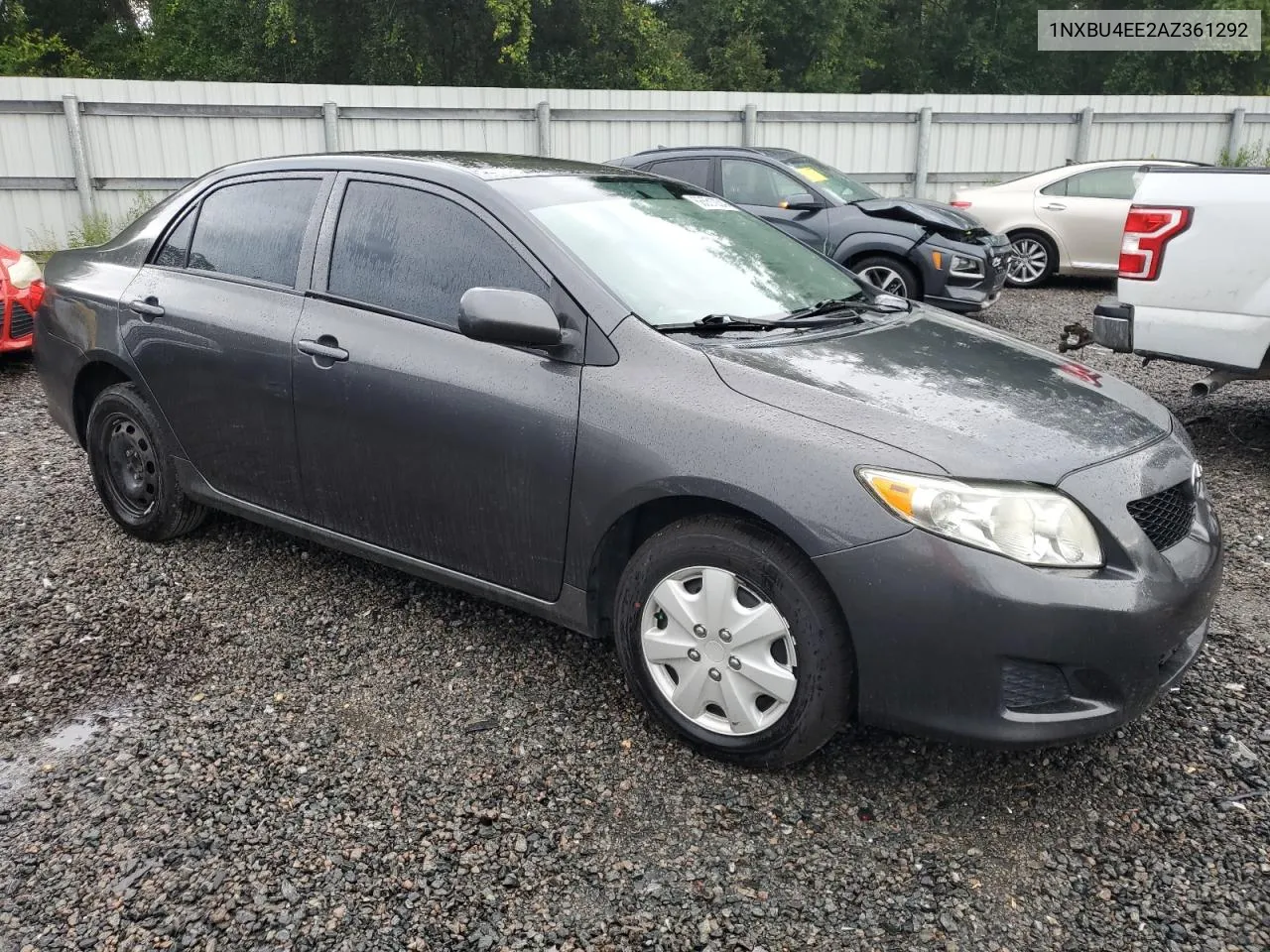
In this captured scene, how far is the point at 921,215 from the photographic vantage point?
9344mm

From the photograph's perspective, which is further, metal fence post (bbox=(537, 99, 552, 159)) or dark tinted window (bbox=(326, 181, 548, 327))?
metal fence post (bbox=(537, 99, 552, 159))

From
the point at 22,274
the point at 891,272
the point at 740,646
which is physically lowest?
the point at 891,272

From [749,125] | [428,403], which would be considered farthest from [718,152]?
[428,403]

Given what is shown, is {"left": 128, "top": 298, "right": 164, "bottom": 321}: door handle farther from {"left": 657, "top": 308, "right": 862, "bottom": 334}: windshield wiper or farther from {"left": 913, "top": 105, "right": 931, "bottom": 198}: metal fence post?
{"left": 913, "top": 105, "right": 931, "bottom": 198}: metal fence post

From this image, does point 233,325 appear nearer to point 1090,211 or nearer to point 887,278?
point 887,278

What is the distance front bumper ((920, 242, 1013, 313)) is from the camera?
29.9ft

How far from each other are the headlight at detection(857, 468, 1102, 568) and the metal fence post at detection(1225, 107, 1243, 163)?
17.2 meters

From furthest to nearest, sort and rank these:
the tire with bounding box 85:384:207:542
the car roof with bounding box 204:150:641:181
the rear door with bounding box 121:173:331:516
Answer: the tire with bounding box 85:384:207:542 < the rear door with bounding box 121:173:331:516 < the car roof with bounding box 204:150:641:181

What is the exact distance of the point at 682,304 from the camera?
324 cm

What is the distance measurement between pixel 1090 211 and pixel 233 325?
10.5m

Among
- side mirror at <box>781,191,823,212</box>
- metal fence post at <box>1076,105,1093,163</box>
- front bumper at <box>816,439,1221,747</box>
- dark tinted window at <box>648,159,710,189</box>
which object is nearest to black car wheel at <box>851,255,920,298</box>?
side mirror at <box>781,191,823,212</box>

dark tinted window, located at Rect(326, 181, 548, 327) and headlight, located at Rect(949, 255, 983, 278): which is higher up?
dark tinted window, located at Rect(326, 181, 548, 327)

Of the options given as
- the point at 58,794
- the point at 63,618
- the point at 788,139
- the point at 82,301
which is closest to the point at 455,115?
the point at 788,139

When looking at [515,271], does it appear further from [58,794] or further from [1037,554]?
[58,794]
